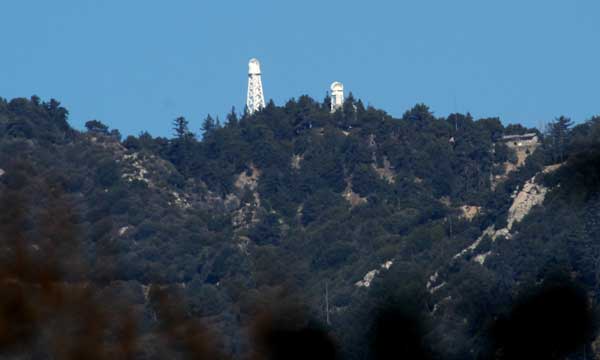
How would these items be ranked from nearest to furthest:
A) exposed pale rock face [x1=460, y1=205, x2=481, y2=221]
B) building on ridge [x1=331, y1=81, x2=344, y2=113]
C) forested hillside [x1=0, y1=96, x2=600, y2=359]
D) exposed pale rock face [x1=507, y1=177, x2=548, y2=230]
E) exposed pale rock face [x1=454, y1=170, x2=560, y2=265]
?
forested hillside [x1=0, y1=96, x2=600, y2=359]
exposed pale rock face [x1=454, y1=170, x2=560, y2=265]
exposed pale rock face [x1=507, y1=177, x2=548, y2=230]
exposed pale rock face [x1=460, y1=205, x2=481, y2=221]
building on ridge [x1=331, y1=81, x2=344, y2=113]

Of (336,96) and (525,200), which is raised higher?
(336,96)

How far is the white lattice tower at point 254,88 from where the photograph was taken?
9238 centimetres

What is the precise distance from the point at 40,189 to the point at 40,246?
296mm

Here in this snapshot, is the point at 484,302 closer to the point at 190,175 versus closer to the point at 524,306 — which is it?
the point at 524,306

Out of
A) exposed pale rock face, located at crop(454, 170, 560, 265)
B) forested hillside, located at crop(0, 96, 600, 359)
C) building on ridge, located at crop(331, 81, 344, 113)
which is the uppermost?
building on ridge, located at crop(331, 81, 344, 113)

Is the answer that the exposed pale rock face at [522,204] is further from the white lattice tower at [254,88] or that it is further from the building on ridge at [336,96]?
the white lattice tower at [254,88]

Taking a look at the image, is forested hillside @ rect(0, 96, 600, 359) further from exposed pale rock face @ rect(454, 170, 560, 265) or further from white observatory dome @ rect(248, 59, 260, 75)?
white observatory dome @ rect(248, 59, 260, 75)

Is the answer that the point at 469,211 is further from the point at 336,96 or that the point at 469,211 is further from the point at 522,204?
the point at 336,96

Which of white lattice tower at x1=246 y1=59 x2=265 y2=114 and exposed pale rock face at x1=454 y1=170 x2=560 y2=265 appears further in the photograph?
white lattice tower at x1=246 y1=59 x2=265 y2=114

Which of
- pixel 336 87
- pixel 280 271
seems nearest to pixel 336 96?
pixel 336 87

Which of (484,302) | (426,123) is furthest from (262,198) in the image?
(484,302)

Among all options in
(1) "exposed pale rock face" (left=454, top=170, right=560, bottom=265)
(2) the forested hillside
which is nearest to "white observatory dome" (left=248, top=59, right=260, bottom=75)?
(2) the forested hillside

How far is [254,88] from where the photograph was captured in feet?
308

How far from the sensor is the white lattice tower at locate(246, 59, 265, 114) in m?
92.4
